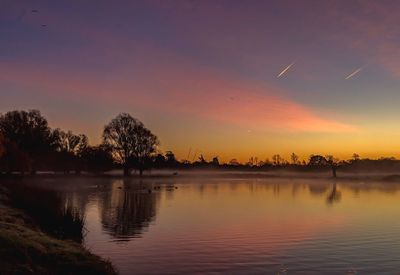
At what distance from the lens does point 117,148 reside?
166000 mm

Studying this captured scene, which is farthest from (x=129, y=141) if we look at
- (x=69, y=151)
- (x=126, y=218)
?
(x=126, y=218)

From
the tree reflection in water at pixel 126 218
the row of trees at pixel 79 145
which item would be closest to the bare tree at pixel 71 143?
the row of trees at pixel 79 145

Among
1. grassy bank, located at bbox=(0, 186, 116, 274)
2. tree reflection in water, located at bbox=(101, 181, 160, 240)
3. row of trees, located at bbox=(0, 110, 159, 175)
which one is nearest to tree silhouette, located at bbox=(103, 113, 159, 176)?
row of trees, located at bbox=(0, 110, 159, 175)

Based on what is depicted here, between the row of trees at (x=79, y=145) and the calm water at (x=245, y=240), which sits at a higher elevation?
the row of trees at (x=79, y=145)

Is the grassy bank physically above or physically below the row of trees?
below

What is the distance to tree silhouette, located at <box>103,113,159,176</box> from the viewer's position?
166 metres

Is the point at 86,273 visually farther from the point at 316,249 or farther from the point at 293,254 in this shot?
the point at 316,249

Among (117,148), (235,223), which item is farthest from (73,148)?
(235,223)

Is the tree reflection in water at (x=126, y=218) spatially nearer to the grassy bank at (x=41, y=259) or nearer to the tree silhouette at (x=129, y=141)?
the grassy bank at (x=41, y=259)

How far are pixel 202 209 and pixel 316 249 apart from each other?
26.5 metres

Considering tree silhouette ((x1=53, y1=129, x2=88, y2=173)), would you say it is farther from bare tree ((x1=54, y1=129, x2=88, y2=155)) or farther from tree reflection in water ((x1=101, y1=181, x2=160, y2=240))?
tree reflection in water ((x1=101, y1=181, x2=160, y2=240))

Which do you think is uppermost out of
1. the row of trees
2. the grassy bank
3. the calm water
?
the row of trees

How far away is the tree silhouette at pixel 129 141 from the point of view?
166 metres

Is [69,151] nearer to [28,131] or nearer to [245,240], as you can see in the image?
[28,131]
